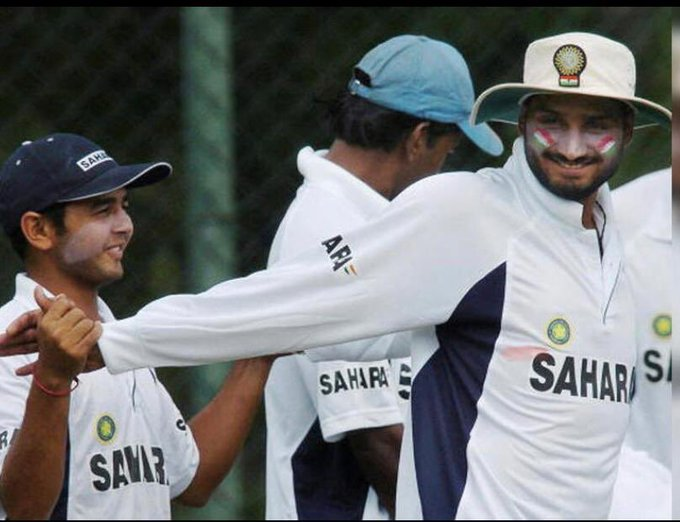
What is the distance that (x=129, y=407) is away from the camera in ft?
14.8

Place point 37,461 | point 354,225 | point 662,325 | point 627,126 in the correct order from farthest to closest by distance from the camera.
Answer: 1. point 662,325
2. point 354,225
3. point 627,126
4. point 37,461

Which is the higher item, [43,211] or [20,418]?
[43,211]

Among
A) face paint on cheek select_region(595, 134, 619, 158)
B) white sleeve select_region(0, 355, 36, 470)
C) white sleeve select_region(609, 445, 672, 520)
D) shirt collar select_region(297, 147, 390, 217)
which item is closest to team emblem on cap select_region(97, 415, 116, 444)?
white sleeve select_region(0, 355, 36, 470)

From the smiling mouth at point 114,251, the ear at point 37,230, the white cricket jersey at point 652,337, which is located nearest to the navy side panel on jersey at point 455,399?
the smiling mouth at point 114,251

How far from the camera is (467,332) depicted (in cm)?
414

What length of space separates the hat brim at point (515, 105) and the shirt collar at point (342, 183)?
653 millimetres

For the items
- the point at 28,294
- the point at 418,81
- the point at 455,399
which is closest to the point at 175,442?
the point at 28,294

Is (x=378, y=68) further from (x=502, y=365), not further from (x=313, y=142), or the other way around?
(x=502, y=365)

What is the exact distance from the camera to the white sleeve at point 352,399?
5.02 metres

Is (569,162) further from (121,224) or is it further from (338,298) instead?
(121,224)

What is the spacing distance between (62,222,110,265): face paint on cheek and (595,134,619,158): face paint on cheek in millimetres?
1126

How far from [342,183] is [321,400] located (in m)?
0.55
